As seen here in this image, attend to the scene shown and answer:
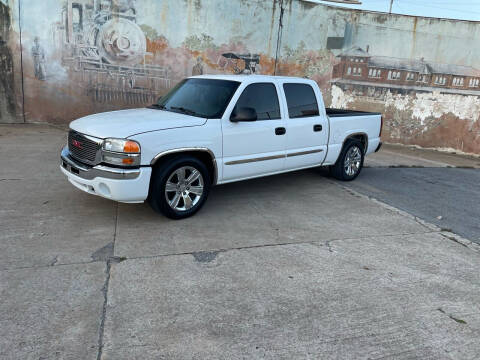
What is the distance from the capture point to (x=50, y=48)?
1074cm

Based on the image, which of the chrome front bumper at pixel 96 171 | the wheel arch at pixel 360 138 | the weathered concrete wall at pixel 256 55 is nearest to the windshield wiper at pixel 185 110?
the chrome front bumper at pixel 96 171

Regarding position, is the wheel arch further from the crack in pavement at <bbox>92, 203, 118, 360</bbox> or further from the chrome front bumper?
the crack in pavement at <bbox>92, 203, 118, 360</bbox>

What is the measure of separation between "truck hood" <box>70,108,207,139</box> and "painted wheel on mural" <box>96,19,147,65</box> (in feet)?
21.3

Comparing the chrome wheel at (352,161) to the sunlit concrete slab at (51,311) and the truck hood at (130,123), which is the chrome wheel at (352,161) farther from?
the sunlit concrete slab at (51,311)

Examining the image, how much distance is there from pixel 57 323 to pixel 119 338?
51cm

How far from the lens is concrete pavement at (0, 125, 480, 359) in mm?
2797

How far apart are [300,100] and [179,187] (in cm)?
255

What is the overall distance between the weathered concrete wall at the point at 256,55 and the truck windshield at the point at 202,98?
5964 mm

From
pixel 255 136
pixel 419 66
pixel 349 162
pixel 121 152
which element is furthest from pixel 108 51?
pixel 419 66

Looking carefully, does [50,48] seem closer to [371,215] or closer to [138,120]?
[138,120]

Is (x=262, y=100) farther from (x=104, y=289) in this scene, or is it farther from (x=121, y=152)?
(x=104, y=289)

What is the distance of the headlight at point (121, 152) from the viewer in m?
4.33

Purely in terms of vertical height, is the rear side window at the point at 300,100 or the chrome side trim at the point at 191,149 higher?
the rear side window at the point at 300,100

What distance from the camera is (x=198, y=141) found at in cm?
484
